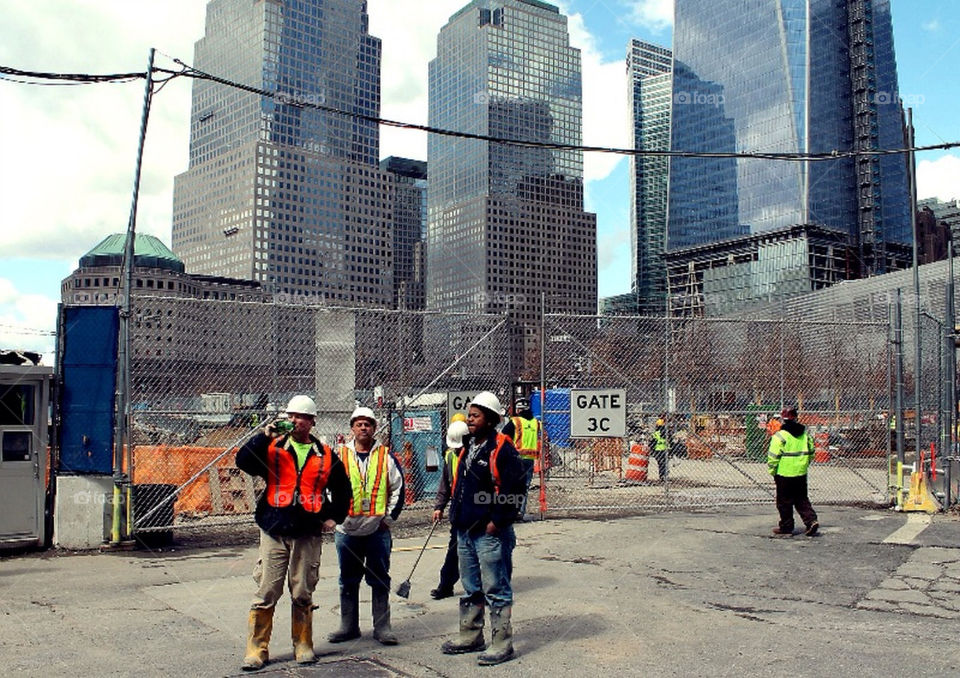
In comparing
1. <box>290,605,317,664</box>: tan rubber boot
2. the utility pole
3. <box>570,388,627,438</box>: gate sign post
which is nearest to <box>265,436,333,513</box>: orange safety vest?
<box>290,605,317,664</box>: tan rubber boot

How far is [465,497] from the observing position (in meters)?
6.10

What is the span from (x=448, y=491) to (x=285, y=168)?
171024 millimetres

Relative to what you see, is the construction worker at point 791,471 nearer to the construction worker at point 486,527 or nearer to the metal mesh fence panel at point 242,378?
the metal mesh fence panel at point 242,378

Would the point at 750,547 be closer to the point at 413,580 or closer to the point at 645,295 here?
the point at 413,580

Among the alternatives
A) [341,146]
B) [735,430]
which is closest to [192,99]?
[341,146]

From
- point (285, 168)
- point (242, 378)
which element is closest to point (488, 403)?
point (242, 378)

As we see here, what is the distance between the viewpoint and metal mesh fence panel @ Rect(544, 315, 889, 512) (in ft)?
53.5

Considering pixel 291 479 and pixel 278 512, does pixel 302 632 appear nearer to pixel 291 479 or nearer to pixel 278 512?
pixel 278 512

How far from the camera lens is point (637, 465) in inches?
787

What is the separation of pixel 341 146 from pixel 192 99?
32.7m

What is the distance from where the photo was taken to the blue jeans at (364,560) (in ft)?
21.3

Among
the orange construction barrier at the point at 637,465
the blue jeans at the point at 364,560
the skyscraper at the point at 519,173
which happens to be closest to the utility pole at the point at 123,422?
the blue jeans at the point at 364,560

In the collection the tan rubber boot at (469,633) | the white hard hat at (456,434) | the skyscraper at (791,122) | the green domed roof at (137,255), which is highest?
the skyscraper at (791,122)

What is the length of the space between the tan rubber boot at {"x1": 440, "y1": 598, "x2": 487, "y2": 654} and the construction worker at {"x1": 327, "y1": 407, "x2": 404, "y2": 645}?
50 centimetres
